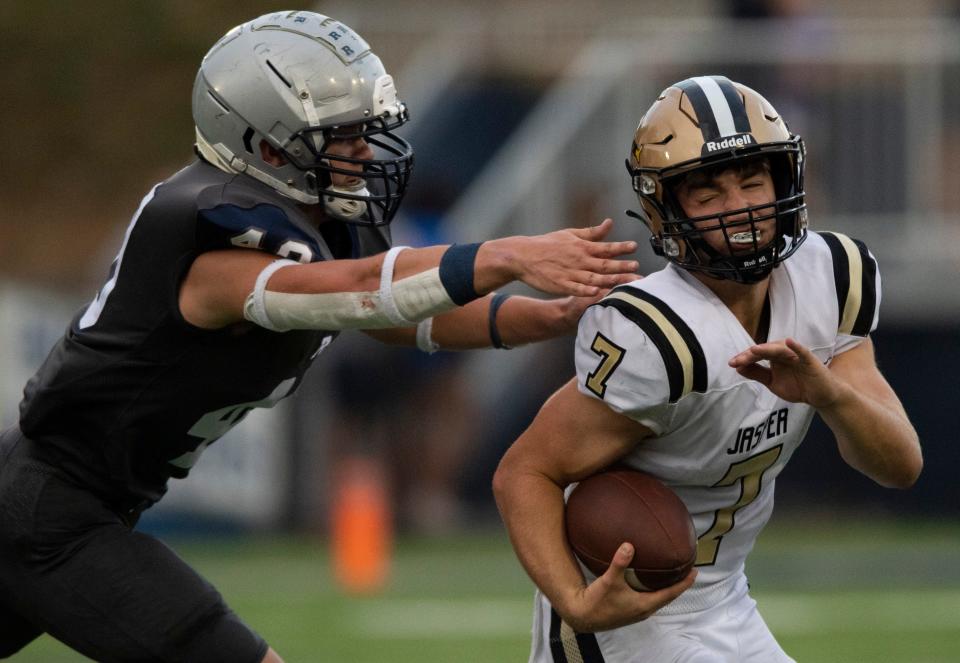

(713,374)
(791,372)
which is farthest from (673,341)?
(791,372)

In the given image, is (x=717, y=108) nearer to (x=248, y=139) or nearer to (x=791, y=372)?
(x=791, y=372)

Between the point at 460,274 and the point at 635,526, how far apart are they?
0.60 meters

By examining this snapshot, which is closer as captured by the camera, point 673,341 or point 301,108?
point 673,341

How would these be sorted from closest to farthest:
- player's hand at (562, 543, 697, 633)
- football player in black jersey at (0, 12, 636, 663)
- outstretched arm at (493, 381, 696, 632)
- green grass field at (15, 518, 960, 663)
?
player's hand at (562, 543, 697, 633), outstretched arm at (493, 381, 696, 632), football player in black jersey at (0, 12, 636, 663), green grass field at (15, 518, 960, 663)

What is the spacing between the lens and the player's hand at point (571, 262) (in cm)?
341

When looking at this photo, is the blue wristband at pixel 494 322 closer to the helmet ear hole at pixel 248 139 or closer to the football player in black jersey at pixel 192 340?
the football player in black jersey at pixel 192 340

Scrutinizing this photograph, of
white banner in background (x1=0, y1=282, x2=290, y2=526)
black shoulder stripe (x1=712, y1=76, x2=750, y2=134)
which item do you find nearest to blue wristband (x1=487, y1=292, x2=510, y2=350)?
black shoulder stripe (x1=712, y1=76, x2=750, y2=134)

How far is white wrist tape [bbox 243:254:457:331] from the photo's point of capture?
3.61 m

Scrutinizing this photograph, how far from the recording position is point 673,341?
136 inches

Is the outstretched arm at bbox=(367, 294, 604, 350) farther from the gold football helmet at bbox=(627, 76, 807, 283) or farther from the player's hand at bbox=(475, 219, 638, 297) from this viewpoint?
the player's hand at bbox=(475, 219, 638, 297)

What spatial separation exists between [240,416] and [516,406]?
229 inches

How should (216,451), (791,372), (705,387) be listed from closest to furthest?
(791,372)
(705,387)
(216,451)

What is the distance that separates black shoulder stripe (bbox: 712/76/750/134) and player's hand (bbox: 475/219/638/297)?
35 cm

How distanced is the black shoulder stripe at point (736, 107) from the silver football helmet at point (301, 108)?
0.77 metres
